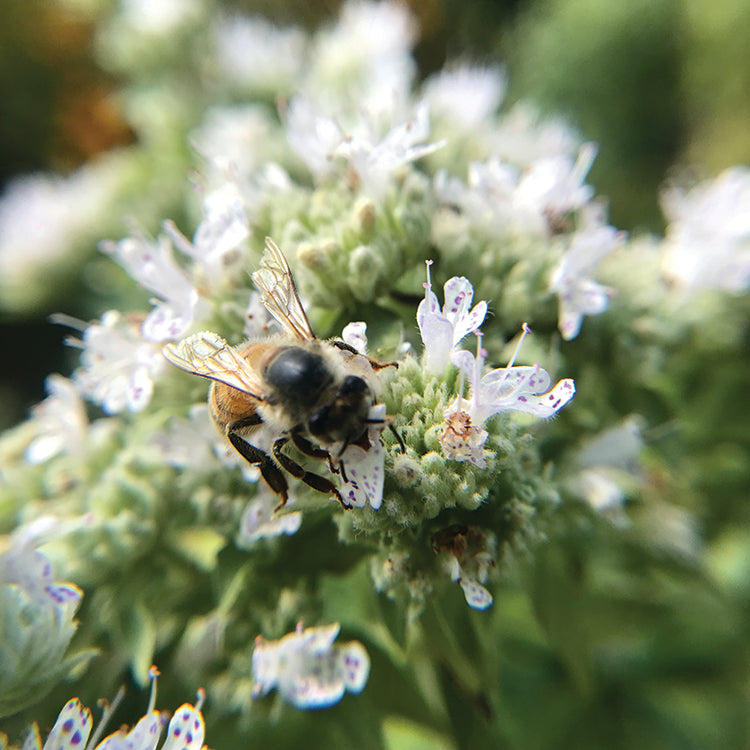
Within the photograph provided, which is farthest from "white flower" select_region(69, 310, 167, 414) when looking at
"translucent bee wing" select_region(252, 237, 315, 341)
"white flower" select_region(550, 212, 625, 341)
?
"white flower" select_region(550, 212, 625, 341)

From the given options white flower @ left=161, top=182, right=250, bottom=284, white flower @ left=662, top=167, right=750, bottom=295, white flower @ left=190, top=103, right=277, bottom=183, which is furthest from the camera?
white flower @ left=190, top=103, right=277, bottom=183

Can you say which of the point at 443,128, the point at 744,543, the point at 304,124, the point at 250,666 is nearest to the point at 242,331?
the point at 304,124

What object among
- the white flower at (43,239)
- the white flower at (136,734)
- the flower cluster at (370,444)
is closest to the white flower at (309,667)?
the flower cluster at (370,444)

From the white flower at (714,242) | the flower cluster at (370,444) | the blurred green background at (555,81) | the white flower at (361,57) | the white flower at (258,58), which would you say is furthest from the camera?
the blurred green background at (555,81)

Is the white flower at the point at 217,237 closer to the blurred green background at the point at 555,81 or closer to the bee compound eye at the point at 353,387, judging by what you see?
the bee compound eye at the point at 353,387

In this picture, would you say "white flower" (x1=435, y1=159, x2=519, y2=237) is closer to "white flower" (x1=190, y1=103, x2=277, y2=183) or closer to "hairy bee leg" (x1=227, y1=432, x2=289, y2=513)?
"white flower" (x1=190, y1=103, x2=277, y2=183)

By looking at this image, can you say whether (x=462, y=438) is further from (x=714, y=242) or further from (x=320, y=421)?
(x=714, y=242)
